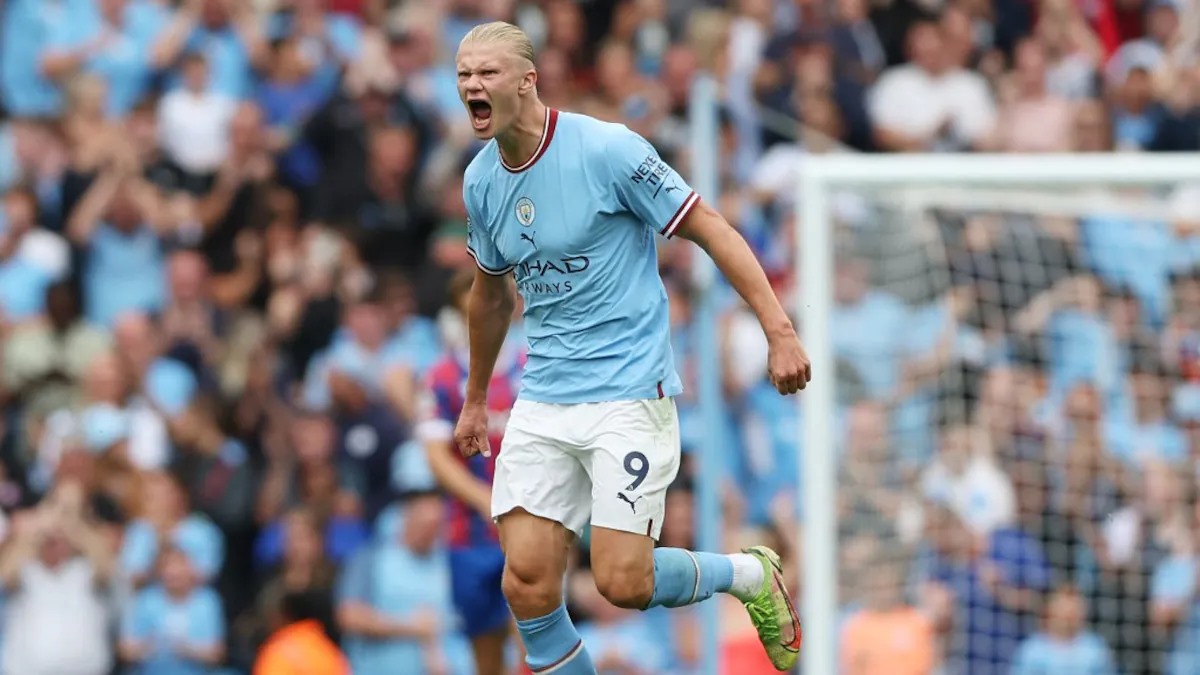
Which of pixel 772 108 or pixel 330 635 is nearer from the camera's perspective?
pixel 330 635

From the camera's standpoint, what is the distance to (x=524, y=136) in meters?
8.10

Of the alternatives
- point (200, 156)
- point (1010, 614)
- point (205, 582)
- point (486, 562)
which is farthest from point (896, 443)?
point (200, 156)

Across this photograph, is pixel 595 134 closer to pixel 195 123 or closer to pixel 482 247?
pixel 482 247

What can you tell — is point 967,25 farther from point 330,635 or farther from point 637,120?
point 330,635

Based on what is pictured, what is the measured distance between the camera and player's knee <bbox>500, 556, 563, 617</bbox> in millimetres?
8320

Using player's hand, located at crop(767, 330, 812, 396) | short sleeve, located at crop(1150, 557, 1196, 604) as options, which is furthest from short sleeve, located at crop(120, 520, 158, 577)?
player's hand, located at crop(767, 330, 812, 396)

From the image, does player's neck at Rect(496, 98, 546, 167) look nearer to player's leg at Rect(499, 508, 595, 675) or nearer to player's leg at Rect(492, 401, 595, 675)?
player's leg at Rect(492, 401, 595, 675)

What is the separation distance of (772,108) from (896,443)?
3.90m

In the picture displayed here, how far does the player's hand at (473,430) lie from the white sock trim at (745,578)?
1.08m

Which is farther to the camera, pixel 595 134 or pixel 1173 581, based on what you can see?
pixel 1173 581

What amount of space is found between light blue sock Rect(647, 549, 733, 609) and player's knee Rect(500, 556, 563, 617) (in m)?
0.38

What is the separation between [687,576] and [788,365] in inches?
49.3

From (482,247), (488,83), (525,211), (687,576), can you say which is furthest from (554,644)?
(488,83)

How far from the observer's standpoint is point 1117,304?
13.7 metres
